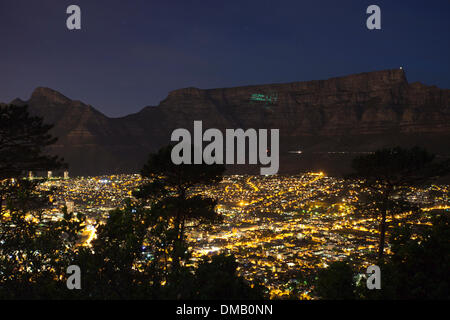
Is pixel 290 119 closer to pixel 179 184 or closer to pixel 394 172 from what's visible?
pixel 394 172

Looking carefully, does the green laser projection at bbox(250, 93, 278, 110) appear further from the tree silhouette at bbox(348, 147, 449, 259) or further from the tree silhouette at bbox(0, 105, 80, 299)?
the tree silhouette at bbox(0, 105, 80, 299)

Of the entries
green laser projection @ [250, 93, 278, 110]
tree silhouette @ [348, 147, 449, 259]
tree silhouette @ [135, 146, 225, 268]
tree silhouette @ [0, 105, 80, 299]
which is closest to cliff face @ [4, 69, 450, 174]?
green laser projection @ [250, 93, 278, 110]

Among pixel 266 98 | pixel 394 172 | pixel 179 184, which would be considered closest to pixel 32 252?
pixel 179 184

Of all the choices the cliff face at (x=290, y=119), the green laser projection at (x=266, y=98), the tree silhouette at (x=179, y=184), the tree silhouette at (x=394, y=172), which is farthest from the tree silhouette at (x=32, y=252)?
the green laser projection at (x=266, y=98)

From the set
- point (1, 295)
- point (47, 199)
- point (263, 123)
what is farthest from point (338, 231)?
point (263, 123)

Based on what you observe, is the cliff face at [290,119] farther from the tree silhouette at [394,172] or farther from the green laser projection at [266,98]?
the tree silhouette at [394,172]

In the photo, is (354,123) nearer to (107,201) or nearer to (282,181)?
(282,181)

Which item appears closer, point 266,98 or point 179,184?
point 179,184
